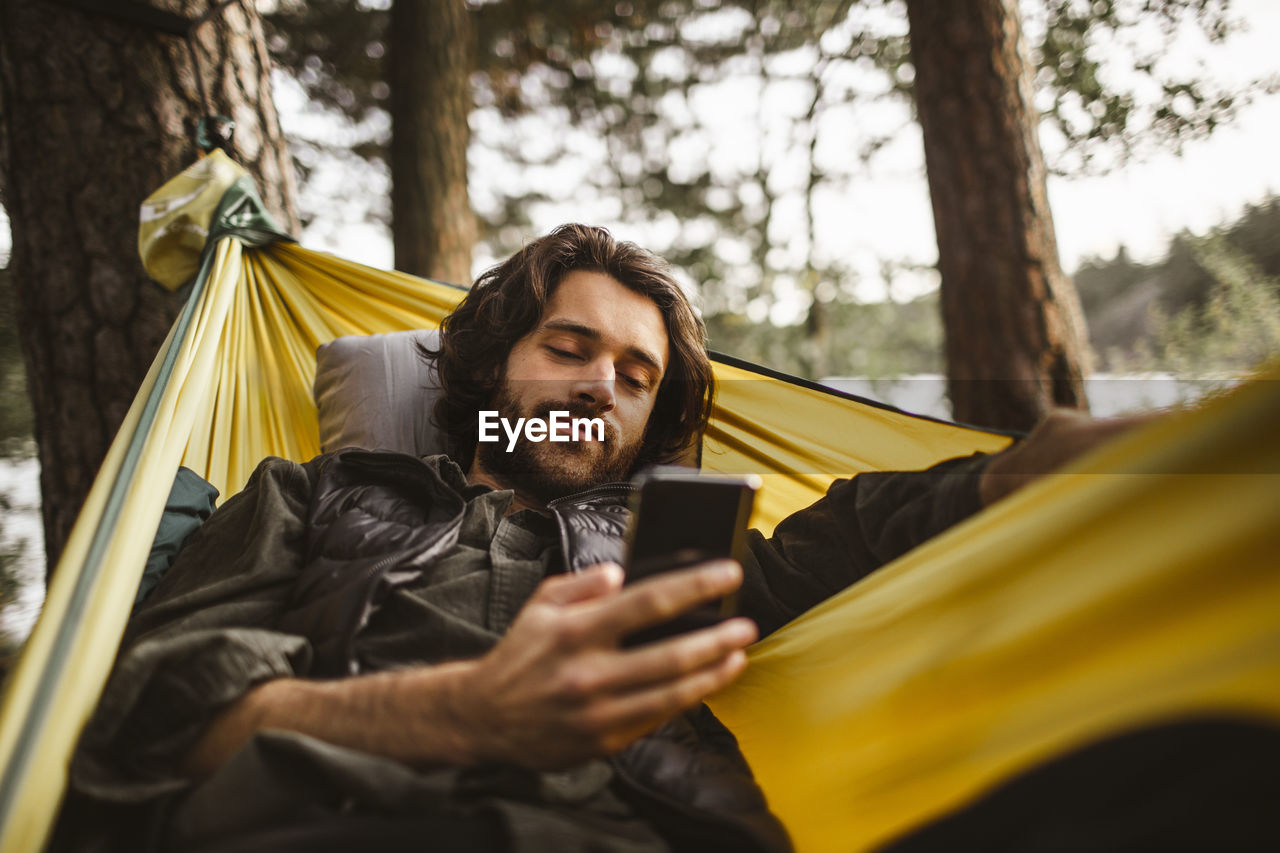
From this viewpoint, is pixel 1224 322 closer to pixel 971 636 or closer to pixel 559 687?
pixel 971 636

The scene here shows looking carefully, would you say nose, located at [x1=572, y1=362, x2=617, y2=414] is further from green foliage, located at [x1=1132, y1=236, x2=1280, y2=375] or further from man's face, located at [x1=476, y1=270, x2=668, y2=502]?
green foliage, located at [x1=1132, y1=236, x2=1280, y2=375]

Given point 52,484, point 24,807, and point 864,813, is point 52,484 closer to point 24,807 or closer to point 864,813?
point 24,807

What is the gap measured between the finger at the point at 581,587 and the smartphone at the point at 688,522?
0.05 meters

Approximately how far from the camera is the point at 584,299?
138 cm

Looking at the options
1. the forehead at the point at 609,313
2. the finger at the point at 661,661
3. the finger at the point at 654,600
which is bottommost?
the finger at the point at 661,661

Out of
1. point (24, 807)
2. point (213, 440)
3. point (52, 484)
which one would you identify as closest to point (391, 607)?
point (24, 807)

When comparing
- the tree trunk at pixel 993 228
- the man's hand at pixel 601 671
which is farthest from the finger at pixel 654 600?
the tree trunk at pixel 993 228

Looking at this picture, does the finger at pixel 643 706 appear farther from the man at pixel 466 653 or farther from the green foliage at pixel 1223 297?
the green foliage at pixel 1223 297

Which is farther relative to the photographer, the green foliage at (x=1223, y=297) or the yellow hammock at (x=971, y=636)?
the green foliage at (x=1223, y=297)

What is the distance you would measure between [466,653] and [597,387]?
568mm

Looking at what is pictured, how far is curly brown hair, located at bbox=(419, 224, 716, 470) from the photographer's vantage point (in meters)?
1.43

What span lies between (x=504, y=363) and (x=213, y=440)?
0.57m

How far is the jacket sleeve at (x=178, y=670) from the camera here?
0.66m

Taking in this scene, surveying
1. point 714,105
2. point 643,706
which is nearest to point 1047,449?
point 643,706
